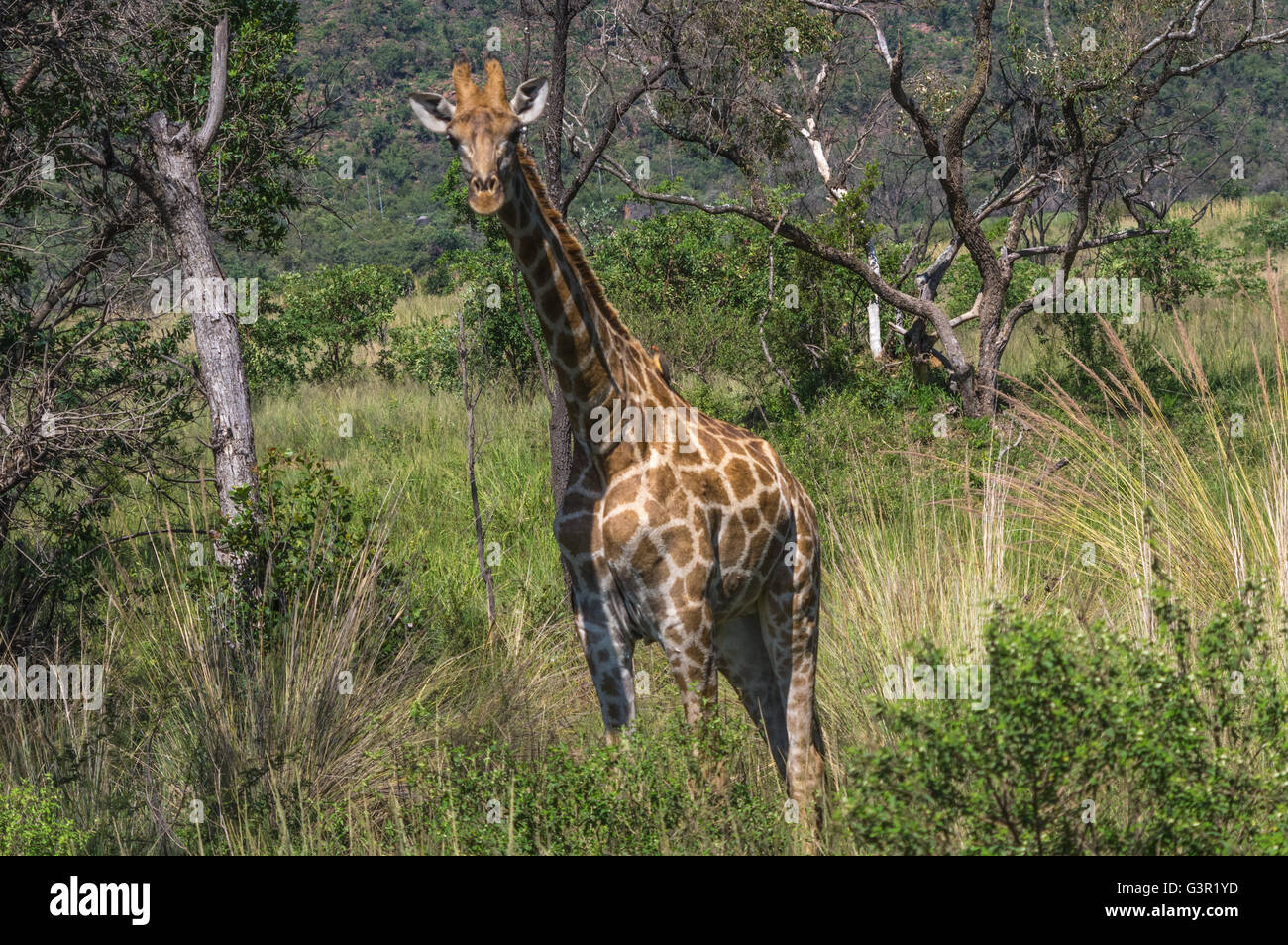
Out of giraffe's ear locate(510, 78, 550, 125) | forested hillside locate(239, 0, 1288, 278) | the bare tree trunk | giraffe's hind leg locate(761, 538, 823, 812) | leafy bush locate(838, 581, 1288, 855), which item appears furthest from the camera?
forested hillside locate(239, 0, 1288, 278)

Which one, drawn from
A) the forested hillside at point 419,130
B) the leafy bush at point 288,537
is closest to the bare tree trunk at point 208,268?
the leafy bush at point 288,537

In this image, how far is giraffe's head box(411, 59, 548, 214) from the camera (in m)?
3.66

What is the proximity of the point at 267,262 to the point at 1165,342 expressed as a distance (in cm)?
2648

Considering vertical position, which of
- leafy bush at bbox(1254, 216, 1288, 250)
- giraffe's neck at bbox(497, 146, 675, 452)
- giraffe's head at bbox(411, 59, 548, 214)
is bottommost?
giraffe's neck at bbox(497, 146, 675, 452)

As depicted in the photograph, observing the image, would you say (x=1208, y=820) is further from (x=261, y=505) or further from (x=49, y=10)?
(x=49, y=10)

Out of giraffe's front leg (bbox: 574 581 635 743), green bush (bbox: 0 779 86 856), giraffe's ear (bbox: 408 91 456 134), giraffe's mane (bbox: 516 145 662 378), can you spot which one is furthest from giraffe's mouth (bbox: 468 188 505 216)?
green bush (bbox: 0 779 86 856)

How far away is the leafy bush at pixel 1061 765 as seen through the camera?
3402 mm

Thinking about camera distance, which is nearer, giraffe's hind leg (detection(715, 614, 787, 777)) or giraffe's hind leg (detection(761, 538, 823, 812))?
giraffe's hind leg (detection(761, 538, 823, 812))

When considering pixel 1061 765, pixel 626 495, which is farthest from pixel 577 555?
pixel 1061 765

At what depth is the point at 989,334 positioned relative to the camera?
11766 mm

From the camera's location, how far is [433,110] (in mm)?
3908

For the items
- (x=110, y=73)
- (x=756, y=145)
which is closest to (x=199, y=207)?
(x=110, y=73)

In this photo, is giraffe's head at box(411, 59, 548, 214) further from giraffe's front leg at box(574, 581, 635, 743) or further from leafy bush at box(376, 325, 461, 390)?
leafy bush at box(376, 325, 461, 390)

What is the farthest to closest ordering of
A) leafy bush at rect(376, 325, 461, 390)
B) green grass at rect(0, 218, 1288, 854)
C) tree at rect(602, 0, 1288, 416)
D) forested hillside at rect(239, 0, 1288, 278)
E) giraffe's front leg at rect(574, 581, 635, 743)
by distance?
forested hillside at rect(239, 0, 1288, 278), leafy bush at rect(376, 325, 461, 390), tree at rect(602, 0, 1288, 416), giraffe's front leg at rect(574, 581, 635, 743), green grass at rect(0, 218, 1288, 854)
